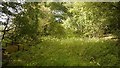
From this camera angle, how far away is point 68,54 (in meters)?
3.94

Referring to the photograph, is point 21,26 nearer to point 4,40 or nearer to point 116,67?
point 4,40

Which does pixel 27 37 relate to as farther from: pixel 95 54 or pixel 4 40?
pixel 95 54

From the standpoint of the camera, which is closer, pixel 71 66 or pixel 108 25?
pixel 71 66

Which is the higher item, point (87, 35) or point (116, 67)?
point (87, 35)

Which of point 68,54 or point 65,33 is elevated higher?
point 65,33

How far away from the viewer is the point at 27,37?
389cm

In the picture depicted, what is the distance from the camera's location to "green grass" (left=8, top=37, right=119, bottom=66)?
3.86 metres

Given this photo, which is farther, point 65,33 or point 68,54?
point 65,33

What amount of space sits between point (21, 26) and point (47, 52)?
659 mm

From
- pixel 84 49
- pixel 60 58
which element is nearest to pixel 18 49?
pixel 60 58

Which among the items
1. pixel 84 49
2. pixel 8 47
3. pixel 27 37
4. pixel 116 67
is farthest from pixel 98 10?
pixel 8 47

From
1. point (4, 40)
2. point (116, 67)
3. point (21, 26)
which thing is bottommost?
point (116, 67)

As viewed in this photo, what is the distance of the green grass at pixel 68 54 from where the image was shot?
386 cm

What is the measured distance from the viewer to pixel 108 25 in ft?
14.0
